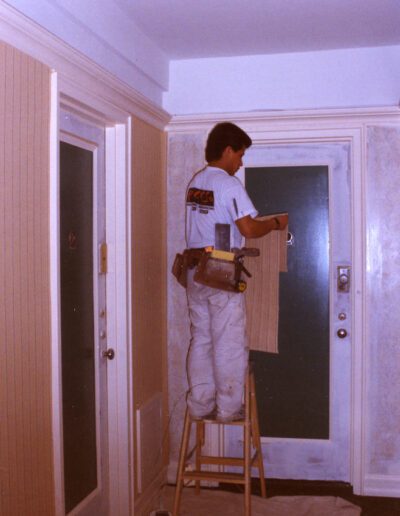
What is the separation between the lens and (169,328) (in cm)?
366

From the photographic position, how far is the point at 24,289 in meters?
1.93

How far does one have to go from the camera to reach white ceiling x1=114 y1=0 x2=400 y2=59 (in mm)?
2773

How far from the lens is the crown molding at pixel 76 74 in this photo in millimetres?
1847

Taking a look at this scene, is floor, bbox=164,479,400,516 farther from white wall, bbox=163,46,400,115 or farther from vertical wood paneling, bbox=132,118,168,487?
white wall, bbox=163,46,400,115

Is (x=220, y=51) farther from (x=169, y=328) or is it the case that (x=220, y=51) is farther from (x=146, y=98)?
(x=169, y=328)

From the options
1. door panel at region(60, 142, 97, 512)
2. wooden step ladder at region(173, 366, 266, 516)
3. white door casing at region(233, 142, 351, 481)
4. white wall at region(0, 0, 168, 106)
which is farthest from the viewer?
white door casing at region(233, 142, 351, 481)

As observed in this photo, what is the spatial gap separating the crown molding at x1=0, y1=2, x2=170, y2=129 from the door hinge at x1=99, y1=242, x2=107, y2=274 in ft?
2.00

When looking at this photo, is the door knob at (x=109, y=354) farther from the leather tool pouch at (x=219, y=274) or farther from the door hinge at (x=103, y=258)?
the leather tool pouch at (x=219, y=274)

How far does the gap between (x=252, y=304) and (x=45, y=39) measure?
5.96ft

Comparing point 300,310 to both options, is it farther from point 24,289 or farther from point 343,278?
→ point 24,289

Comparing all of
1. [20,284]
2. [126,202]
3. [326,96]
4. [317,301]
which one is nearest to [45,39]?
[20,284]

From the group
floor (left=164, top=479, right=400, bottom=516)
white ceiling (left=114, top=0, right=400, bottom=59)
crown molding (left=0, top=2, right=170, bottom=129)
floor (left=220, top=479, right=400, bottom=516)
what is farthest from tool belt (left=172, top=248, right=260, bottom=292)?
floor (left=220, top=479, right=400, bottom=516)

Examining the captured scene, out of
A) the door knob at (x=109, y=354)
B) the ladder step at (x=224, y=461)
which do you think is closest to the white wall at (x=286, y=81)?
the door knob at (x=109, y=354)

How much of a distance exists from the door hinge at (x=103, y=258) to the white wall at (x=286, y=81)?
3.83ft
